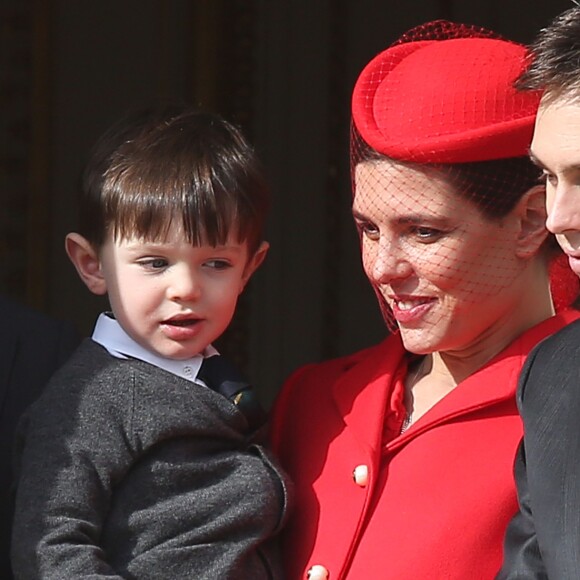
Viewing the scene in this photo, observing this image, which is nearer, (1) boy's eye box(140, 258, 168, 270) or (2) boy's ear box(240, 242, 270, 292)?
(1) boy's eye box(140, 258, 168, 270)

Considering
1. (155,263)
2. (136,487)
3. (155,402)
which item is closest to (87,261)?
(155,263)

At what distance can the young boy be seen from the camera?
8.19 ft

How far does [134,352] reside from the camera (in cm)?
266

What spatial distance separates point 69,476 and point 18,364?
395 mm

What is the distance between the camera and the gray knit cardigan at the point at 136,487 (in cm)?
247

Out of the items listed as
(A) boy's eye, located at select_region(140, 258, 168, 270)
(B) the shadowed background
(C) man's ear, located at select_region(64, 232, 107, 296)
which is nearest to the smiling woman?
(A) boy's eye, located at select_region(140, 258, 168, 270)

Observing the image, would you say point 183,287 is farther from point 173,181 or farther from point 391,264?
point 391,264

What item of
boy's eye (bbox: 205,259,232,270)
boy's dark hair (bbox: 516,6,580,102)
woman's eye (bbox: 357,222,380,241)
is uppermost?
boy's dark hair (bbox: 516,6,580,102)

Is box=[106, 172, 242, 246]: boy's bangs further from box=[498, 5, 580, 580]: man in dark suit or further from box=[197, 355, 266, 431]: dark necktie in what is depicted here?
box=[498, 5, 580, 580]: man in dark suit

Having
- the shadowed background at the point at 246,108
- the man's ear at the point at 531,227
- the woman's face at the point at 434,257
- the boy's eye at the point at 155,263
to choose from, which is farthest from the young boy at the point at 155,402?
the shadowed background at the point at 246,108

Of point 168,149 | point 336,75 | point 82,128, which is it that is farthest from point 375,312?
point 168,149

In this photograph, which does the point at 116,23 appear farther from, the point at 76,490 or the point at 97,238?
the point at 76,490

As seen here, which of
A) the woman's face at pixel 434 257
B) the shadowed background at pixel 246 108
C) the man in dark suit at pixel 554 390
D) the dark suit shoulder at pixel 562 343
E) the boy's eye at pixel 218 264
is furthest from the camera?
the shadowed background at pixel 246 108

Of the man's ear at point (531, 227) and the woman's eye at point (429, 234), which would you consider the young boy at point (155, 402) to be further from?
the man's ear at point (531, 227)
